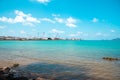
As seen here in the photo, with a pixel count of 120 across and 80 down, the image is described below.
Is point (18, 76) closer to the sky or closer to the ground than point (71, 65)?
closer to the sky

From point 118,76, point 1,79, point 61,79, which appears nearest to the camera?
point 1,79

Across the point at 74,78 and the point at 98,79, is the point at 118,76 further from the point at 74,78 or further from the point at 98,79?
the point at 74,78

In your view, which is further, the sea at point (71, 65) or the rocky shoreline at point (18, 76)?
the sea at point (71, 65)

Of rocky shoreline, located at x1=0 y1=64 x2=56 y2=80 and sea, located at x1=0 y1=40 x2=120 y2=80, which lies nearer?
rocky shoreline, located at x1=0 y1=64 x2=56 y2=80

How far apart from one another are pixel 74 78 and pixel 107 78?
13.4 ft

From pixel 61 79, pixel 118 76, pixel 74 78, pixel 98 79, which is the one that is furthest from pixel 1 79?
pixel 118 76

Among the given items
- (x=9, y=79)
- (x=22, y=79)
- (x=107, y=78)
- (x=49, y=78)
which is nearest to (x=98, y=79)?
(x=107, y=78)

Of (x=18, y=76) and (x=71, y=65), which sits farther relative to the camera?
(x=71, y=65)

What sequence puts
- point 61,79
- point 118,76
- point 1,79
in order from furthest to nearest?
point 118,76 < point 61,79 < point 1,79

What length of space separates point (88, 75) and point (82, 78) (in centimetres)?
182

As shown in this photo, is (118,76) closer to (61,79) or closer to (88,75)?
(88,75)

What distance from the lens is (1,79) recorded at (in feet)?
53.7

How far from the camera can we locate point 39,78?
20.3 m

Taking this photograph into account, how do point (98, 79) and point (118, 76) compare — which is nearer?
point (98, 79)
